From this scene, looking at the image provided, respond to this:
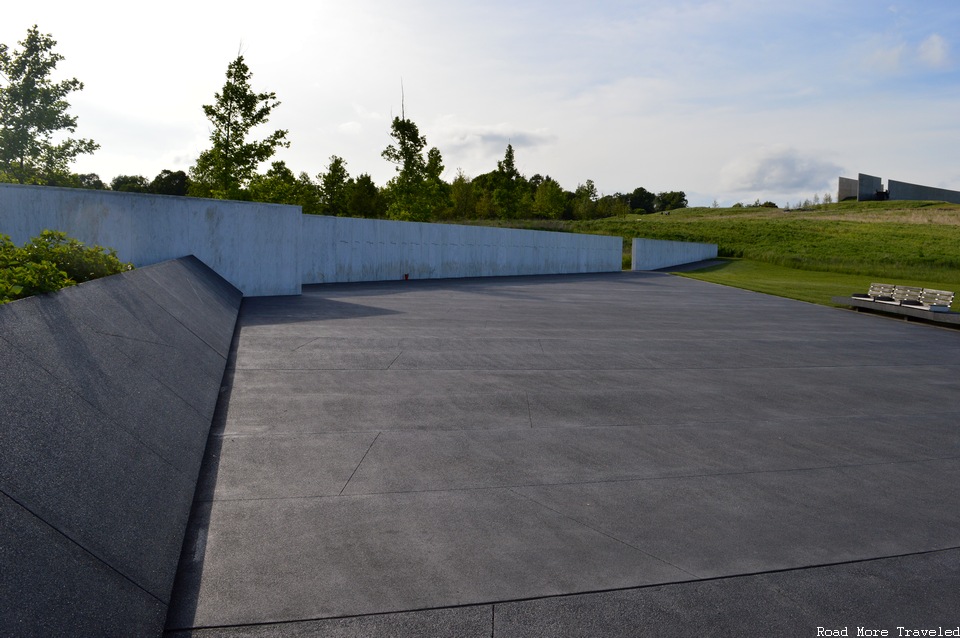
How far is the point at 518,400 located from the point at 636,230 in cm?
6374

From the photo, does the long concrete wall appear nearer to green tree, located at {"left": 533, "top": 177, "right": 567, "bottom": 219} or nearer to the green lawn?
the green lawn

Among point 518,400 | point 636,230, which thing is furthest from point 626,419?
point 636,230

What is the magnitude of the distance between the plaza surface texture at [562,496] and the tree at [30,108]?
31.6 meters

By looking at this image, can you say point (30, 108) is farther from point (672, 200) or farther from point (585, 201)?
point (672, 200)

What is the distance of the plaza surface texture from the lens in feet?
12.0

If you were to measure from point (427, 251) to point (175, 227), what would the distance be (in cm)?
1282

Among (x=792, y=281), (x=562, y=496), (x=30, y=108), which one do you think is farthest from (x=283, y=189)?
(x=562, y=496)

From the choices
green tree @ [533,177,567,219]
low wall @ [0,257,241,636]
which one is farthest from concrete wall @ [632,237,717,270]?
low wall @ [0,257,241,636]

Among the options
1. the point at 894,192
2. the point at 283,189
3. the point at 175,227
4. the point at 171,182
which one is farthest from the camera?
the point at 894,192

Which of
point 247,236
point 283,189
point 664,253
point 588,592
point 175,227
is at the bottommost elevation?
point 588,592

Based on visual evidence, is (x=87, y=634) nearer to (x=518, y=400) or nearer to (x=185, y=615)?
(x=185, y=615)

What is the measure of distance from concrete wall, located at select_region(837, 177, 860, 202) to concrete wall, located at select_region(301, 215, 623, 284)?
91.1 metres

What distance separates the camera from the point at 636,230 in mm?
69250

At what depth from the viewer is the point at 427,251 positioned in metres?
28.6
